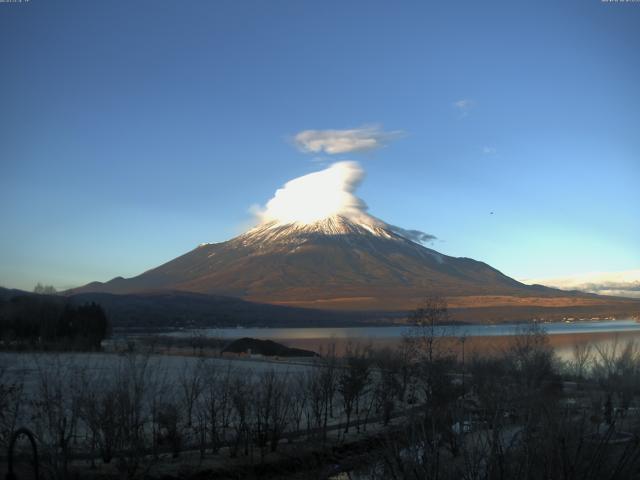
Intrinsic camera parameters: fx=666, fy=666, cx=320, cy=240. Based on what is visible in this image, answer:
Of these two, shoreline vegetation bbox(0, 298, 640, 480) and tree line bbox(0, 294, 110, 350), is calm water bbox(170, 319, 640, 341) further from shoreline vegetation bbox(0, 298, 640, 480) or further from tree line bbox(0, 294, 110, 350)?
shoreline vegetation bbox(0, 298, 640, 480)

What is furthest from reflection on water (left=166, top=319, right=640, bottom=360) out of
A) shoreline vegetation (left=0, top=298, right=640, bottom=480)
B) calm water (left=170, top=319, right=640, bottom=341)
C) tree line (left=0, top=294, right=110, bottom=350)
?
tree line (left=0, top=294, right=110, bottom=350)

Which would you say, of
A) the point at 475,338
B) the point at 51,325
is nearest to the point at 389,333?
the point at 475,338

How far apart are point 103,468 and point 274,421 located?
5186 millimetres

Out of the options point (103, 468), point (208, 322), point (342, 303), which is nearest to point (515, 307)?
point (342, 303)

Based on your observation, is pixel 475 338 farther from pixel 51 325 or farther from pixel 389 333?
pixel 51 325

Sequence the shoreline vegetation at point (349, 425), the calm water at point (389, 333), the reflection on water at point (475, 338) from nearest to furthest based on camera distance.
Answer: the shoreline vegetation at point (349, 425) < the reflection on water at point (475, 338) < the calm water at point (389, 333)

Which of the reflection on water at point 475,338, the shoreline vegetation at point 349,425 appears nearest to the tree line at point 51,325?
the reflection on water at point 475,338

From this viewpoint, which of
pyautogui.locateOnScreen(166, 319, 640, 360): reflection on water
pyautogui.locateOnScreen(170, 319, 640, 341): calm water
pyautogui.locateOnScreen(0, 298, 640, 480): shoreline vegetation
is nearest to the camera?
pyautogui.locateOnScreen(0, 298, 640, 480): shoreline vegetation

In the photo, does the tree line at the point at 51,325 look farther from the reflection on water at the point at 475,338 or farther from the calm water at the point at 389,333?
the calm water at the point at 389,333

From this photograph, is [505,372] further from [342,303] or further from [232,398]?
[342,303]

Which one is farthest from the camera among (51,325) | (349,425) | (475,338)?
(475,338)

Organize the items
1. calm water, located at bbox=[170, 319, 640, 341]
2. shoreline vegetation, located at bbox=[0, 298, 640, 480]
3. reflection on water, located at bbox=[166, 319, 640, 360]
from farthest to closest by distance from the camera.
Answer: calm water, located at bbox=[170, 319, 640, 341] → reflection on water, located at bbox=[166, 319, 640, 360] → shoreline vegetation, located at bbox=[0, 298, 640, 480]

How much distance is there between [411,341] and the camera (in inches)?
1304

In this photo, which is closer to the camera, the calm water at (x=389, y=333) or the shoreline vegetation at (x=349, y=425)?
the shoreline vegetation at (x=349, y=425)
